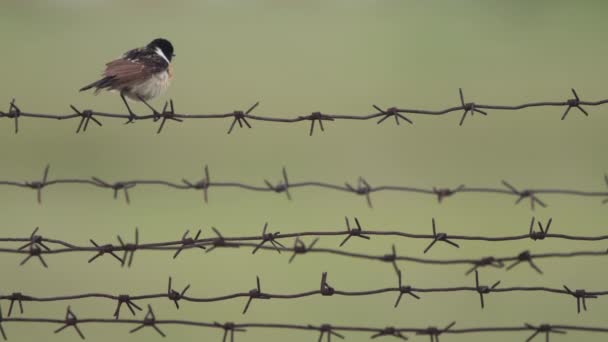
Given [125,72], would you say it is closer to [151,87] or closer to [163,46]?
[151,87]

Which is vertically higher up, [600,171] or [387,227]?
[600,171]

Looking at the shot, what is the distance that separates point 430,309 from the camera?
9.94m

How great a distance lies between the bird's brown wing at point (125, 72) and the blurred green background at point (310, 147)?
2.86 m

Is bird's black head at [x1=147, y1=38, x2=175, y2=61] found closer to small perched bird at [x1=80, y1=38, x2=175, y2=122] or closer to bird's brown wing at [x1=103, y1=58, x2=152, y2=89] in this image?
small perched bird at [x1=80, y1=38, x2=175, y2=122]

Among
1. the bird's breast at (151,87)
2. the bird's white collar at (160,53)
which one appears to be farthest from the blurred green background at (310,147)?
the bird's white collar at (160,53)

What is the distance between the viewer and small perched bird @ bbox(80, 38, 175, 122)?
704cm

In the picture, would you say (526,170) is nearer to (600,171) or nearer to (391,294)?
(600,171)

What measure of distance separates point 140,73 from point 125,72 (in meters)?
0.15

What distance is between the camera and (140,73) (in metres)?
7.23

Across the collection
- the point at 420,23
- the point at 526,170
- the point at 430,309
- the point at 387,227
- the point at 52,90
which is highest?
the point at 420,23

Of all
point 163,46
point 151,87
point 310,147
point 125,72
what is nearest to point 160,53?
point 163,46

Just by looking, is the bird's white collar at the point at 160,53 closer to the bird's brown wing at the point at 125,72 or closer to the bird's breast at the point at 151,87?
the bird's breast at the point at 151,87

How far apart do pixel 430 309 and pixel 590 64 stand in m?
12.0

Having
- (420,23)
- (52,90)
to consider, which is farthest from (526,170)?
(420,23)
